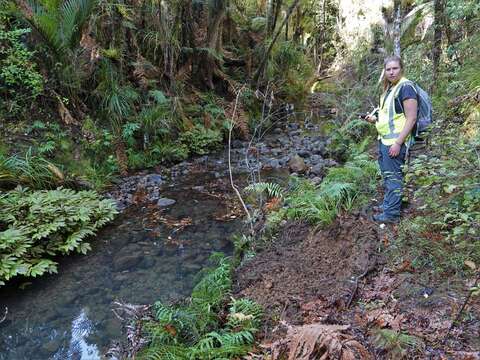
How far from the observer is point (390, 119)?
12.3ft

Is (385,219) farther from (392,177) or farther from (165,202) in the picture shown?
(165,202)

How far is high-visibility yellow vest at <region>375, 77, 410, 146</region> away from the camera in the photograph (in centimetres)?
367

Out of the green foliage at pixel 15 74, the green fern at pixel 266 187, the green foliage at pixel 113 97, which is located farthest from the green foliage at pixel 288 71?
the green fern at pixel 266 187

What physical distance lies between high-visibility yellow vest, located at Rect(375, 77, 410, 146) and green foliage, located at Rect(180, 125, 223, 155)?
20.1 feet

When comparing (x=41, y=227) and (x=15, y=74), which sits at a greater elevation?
(x=15, y=74)

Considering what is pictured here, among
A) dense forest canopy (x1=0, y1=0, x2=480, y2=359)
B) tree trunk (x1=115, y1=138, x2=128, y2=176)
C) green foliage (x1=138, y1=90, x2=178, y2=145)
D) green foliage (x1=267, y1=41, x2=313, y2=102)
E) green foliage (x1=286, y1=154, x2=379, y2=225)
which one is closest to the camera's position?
dense forest canopy (x1=0, y1=0, x2=480, y2=359)

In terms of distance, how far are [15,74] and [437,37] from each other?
311 inches

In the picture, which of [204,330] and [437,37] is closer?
[204,330]

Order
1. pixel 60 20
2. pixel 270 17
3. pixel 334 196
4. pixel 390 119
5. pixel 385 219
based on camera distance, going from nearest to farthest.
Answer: pixel 390 119 < pixel 385 219 < pixel 334 196 < pixel 60 20 < pixel 270 17

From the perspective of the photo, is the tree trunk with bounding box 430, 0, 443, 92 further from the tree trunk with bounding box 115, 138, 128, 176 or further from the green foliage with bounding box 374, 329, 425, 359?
the tree trunk with bounding box 115, 138, 128, 176

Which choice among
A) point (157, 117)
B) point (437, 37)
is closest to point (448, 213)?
point (437, 37)

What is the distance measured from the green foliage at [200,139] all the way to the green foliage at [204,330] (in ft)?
20.4

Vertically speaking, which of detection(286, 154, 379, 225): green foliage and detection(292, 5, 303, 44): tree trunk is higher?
detection(292, 5, 303, 44): tree trunk

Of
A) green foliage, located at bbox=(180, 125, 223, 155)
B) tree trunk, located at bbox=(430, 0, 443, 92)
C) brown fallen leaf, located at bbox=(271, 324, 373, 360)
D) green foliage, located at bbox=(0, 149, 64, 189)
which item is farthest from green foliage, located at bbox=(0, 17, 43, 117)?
tree trunk, located at bbox=(430, 0, 443, 92)
